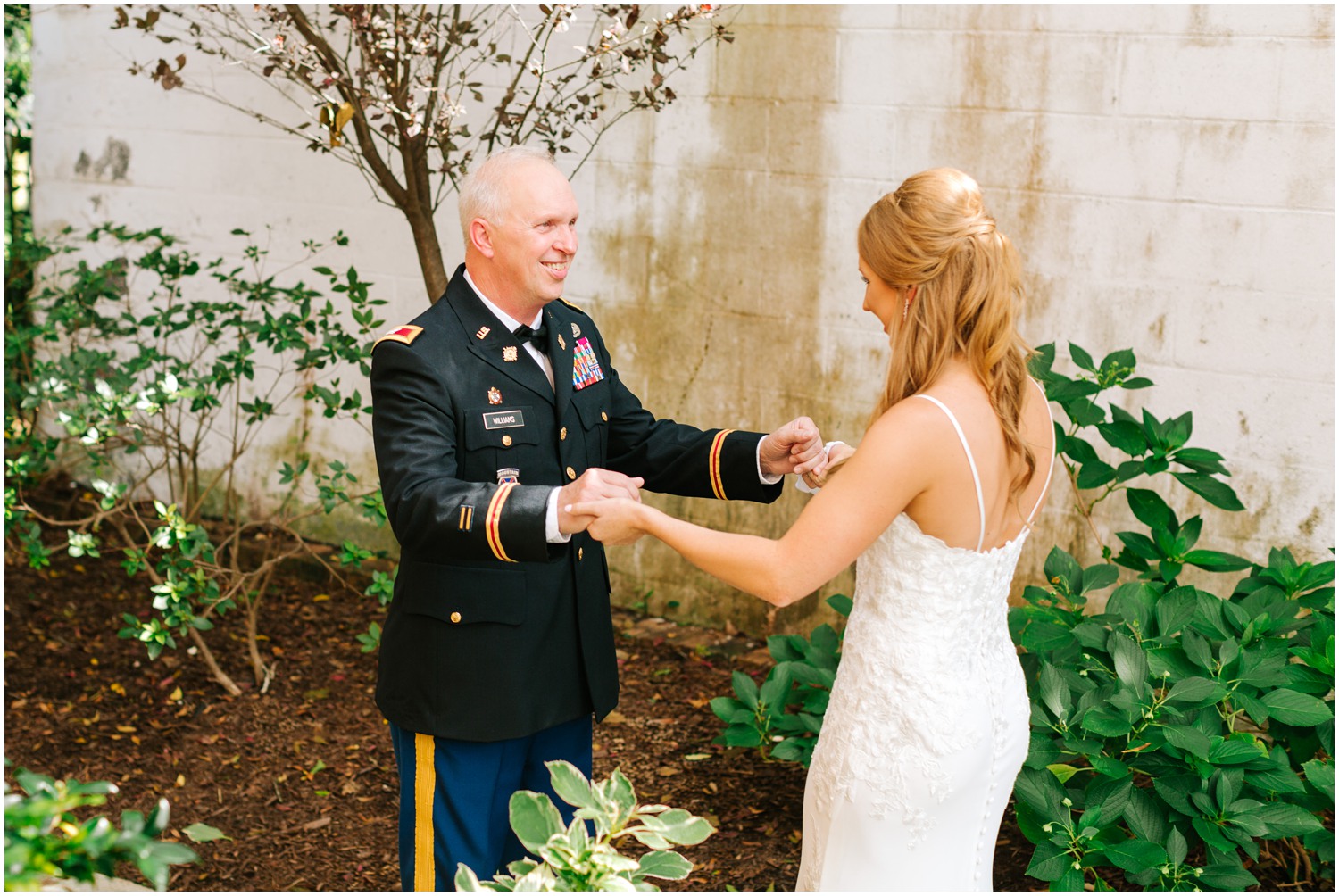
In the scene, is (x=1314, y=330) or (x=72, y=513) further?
(x=72, y=513)

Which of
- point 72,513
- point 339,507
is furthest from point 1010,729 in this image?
point 72,513

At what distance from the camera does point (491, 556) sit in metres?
2.22

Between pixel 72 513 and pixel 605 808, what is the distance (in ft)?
16.8

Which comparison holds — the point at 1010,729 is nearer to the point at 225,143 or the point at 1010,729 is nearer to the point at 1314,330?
the point at 1314,330

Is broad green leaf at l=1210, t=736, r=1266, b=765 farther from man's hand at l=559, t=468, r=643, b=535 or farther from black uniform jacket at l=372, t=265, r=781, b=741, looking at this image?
man's hand at l=559, t=468, r=643, b=535

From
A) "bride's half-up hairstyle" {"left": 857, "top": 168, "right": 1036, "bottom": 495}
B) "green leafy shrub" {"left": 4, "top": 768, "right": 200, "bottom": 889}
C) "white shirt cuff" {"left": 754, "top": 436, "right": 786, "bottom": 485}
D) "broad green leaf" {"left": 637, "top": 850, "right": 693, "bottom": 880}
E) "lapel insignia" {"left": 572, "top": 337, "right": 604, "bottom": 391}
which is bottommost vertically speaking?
"broad green leaf" {"left": 637, "top": 850, "right": 693, "bottom": 880}

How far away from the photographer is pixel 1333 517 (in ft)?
11.9

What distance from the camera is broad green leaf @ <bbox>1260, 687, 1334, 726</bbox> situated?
104 inches

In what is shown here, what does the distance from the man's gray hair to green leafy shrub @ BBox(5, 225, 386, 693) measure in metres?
1.29

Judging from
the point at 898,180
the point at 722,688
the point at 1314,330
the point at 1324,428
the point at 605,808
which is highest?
the point at 898,180

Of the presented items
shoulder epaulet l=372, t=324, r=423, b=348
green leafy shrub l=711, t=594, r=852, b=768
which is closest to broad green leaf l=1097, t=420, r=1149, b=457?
green leafy shrub l=711, t=594, r=852, b=768

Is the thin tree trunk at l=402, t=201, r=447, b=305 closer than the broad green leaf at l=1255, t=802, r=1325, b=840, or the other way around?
the broad green leaf at l=1255, t=802, r=1325, b=840

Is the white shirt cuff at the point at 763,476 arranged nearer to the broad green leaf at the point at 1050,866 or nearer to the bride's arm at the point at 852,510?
the bride's arm at the point at 852,510

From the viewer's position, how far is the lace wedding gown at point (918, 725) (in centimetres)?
203
